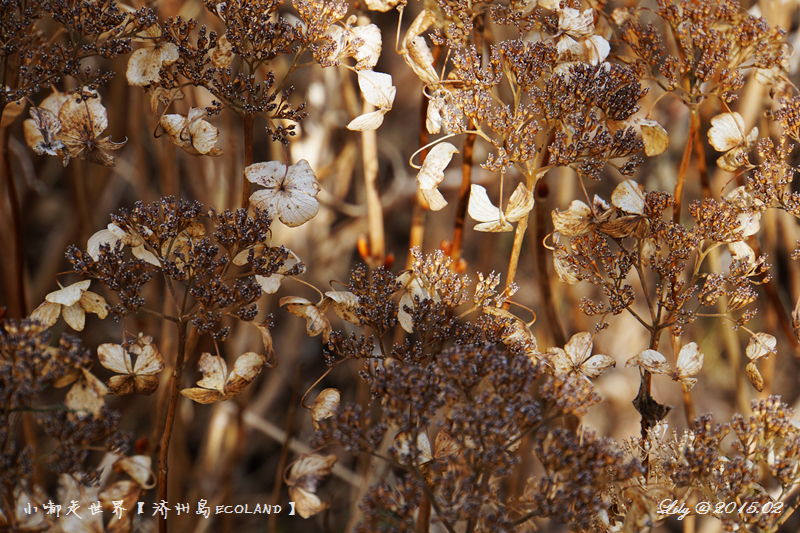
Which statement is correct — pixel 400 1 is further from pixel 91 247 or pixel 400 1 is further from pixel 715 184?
pixel 715 184

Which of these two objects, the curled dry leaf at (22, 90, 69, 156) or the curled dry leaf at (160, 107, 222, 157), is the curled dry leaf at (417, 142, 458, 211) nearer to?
the curled dry leaf at (160, 107, 222, 157)

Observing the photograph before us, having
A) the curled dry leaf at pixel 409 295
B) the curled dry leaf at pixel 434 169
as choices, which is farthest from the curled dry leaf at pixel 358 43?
the curled dry leaf at pixel 409 295

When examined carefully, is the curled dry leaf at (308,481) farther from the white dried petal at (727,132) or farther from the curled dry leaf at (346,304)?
the white dried petal at (727,132)

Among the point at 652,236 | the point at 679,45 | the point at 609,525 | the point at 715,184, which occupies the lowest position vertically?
the point at 609,525

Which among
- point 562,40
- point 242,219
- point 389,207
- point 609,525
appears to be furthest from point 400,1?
point 389,207

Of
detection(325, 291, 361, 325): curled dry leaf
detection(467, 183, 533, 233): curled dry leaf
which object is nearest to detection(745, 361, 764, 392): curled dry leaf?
detection(467, 183, 533, 233): curled dry leaf

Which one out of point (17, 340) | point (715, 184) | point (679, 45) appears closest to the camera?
point (17, 340)

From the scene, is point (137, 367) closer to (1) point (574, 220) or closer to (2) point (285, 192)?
(2) point (285, 192)
